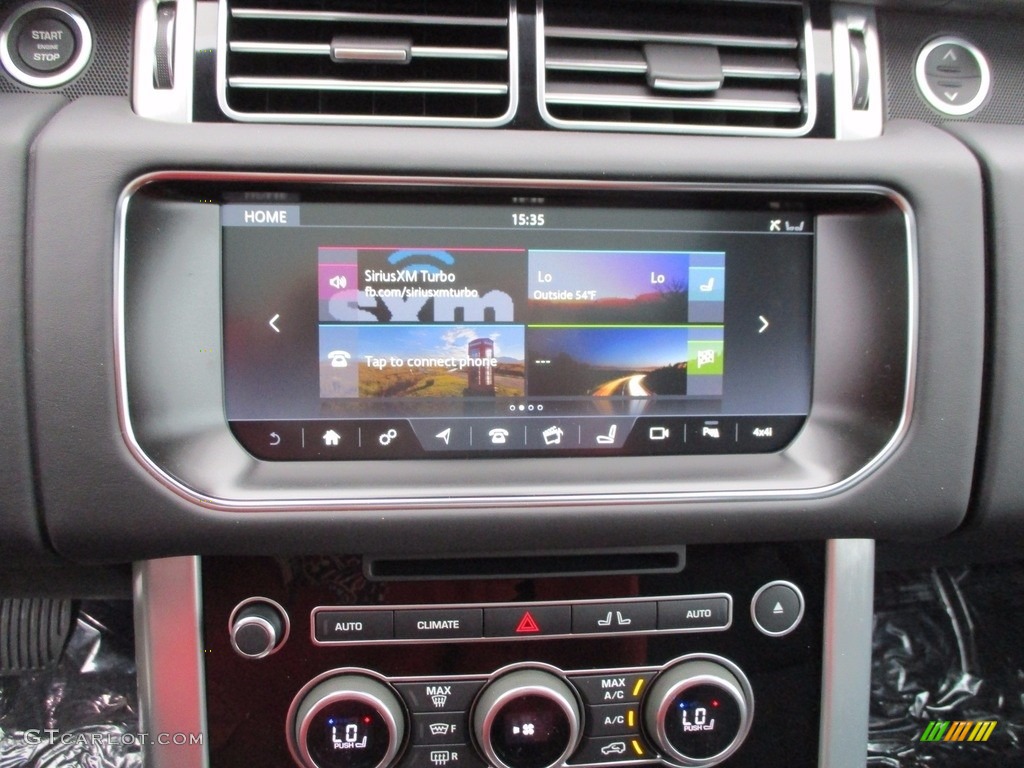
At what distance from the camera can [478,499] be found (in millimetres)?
761

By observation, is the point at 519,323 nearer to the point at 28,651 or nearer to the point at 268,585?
the point at 268,585

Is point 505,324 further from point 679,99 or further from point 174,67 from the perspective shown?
point 174,67

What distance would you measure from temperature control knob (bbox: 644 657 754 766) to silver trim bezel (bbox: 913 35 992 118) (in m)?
0.71

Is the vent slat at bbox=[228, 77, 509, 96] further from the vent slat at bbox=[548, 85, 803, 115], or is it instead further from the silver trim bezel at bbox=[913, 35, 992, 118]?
the silver trim bezel at bbox=[913, 35, 992, 118]

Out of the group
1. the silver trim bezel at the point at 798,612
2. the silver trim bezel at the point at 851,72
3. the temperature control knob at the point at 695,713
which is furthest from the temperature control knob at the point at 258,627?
the silver trim bezel at the point at 851,72

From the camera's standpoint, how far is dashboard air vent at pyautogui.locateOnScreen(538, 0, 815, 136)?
0.78 metres

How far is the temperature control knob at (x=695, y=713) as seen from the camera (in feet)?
2.77

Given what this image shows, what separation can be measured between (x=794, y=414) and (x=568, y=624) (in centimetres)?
35

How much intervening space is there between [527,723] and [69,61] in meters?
0.87

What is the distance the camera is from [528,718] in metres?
0.83

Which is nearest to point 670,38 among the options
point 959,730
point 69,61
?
point 69,61

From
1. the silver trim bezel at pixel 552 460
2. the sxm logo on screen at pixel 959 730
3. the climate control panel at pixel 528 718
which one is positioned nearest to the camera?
the silver trim bezel at pixel 552 460

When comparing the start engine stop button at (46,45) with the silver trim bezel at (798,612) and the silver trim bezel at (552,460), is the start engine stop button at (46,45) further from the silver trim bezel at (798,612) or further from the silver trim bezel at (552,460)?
the silver trim bezel at (798,612)

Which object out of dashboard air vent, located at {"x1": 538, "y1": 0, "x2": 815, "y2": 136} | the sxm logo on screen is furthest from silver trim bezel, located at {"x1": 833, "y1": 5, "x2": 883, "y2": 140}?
the sxm logo on screen
